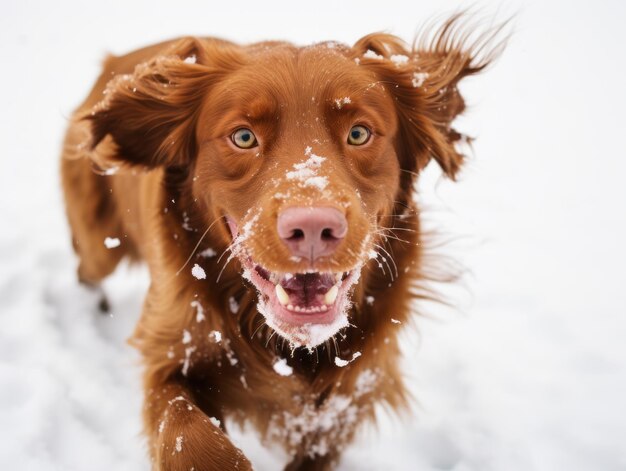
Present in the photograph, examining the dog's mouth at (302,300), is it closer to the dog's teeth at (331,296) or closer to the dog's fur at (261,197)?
the dog's teeth at (331,296)

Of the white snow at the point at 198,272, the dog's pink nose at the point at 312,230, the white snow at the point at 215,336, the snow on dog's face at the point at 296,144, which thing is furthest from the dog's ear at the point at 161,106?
the dog's pink nose at the point at 312,230

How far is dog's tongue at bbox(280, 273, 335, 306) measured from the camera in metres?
2.07

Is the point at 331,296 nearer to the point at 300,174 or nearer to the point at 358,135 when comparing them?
the point at 300,174

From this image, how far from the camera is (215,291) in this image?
252 centimetres

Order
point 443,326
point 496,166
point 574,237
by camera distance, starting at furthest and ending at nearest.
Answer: point 496,166 → point 574,237 → point 443,326

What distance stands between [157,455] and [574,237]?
4.06 meters

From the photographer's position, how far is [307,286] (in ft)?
6.86

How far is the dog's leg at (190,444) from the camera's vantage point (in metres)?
2.09

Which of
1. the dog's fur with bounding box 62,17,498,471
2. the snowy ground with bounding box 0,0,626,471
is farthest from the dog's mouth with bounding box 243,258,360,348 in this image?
the snowy ground with bounding box 0,0,626,471

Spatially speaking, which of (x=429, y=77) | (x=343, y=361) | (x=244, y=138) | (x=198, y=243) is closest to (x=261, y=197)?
(x=244, y=138)

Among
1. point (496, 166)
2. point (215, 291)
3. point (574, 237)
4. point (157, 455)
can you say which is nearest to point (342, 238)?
point (215, 291)

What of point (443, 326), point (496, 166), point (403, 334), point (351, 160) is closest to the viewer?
point (351, 160)

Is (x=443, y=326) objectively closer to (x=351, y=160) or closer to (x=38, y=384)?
(x=351, y=160)

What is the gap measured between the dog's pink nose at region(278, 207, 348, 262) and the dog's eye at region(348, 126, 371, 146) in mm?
479
